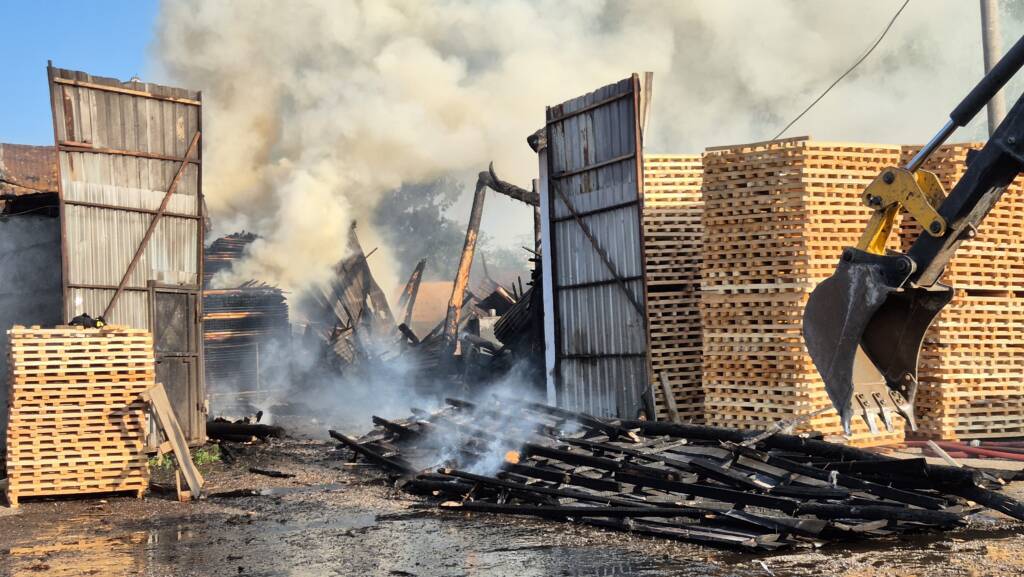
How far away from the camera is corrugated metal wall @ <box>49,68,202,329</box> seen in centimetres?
1504

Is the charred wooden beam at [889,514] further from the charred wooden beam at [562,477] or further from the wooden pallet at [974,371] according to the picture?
the wooden pallet at [974,371]

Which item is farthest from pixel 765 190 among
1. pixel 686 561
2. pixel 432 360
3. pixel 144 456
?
pixel 432 360

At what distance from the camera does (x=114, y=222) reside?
15.5m

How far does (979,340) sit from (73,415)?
12.2 m

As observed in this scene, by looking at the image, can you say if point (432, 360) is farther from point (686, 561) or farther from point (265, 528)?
point (686, 561)

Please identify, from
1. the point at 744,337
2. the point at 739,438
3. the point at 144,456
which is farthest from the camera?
the point at 744,337

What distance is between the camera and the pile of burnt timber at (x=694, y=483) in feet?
26.7

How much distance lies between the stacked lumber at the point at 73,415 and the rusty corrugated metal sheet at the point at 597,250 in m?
7.08

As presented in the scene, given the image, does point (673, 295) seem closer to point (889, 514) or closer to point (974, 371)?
point (974, 371)

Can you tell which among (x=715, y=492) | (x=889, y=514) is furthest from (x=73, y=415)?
(x=889, y=514)

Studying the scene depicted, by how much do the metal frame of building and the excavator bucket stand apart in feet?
38.0

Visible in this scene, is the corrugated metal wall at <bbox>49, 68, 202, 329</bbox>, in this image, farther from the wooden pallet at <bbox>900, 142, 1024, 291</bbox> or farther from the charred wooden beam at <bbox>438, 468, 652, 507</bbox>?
the wooden pallet at <bbox>900, 142, 1024, 291</bbox>

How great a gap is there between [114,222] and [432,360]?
35.3 feet

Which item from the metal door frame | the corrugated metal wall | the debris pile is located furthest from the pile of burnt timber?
the debris pile
